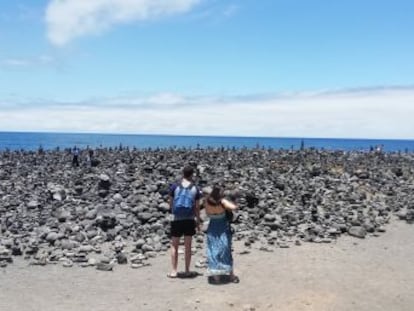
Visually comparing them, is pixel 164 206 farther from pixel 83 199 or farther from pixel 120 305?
pixel 120 305

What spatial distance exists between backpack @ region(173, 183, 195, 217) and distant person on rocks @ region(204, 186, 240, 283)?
1.16 ft

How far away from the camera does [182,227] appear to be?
12.3m

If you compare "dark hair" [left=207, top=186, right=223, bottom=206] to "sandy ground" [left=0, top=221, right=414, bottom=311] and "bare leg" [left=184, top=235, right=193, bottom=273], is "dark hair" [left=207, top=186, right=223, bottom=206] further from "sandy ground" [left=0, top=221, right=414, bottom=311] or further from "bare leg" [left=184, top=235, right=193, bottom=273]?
"sandy ground" [left=0, top=221, right=414, bottom=311]

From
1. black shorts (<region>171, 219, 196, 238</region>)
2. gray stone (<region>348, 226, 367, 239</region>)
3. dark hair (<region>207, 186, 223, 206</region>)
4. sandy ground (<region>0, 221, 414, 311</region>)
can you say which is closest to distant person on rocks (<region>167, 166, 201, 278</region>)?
black shorts (<region>171, 219, 196, 238</region>)

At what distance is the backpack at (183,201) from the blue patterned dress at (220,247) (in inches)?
20.2

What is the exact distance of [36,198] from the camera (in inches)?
888

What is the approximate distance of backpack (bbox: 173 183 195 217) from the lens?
1212 cm

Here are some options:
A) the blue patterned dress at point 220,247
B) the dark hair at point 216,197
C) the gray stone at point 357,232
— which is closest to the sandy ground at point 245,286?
the blue patterned dress at point 220,247

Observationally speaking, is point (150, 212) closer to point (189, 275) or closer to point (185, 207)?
point (189, 275)

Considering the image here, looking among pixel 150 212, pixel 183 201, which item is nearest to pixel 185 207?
pixel 183 201

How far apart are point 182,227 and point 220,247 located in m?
0.81

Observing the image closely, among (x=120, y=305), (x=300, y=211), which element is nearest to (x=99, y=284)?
(x=120, y=305)

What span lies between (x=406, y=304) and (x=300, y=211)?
8457 millimetres

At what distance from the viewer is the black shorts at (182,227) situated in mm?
12297
